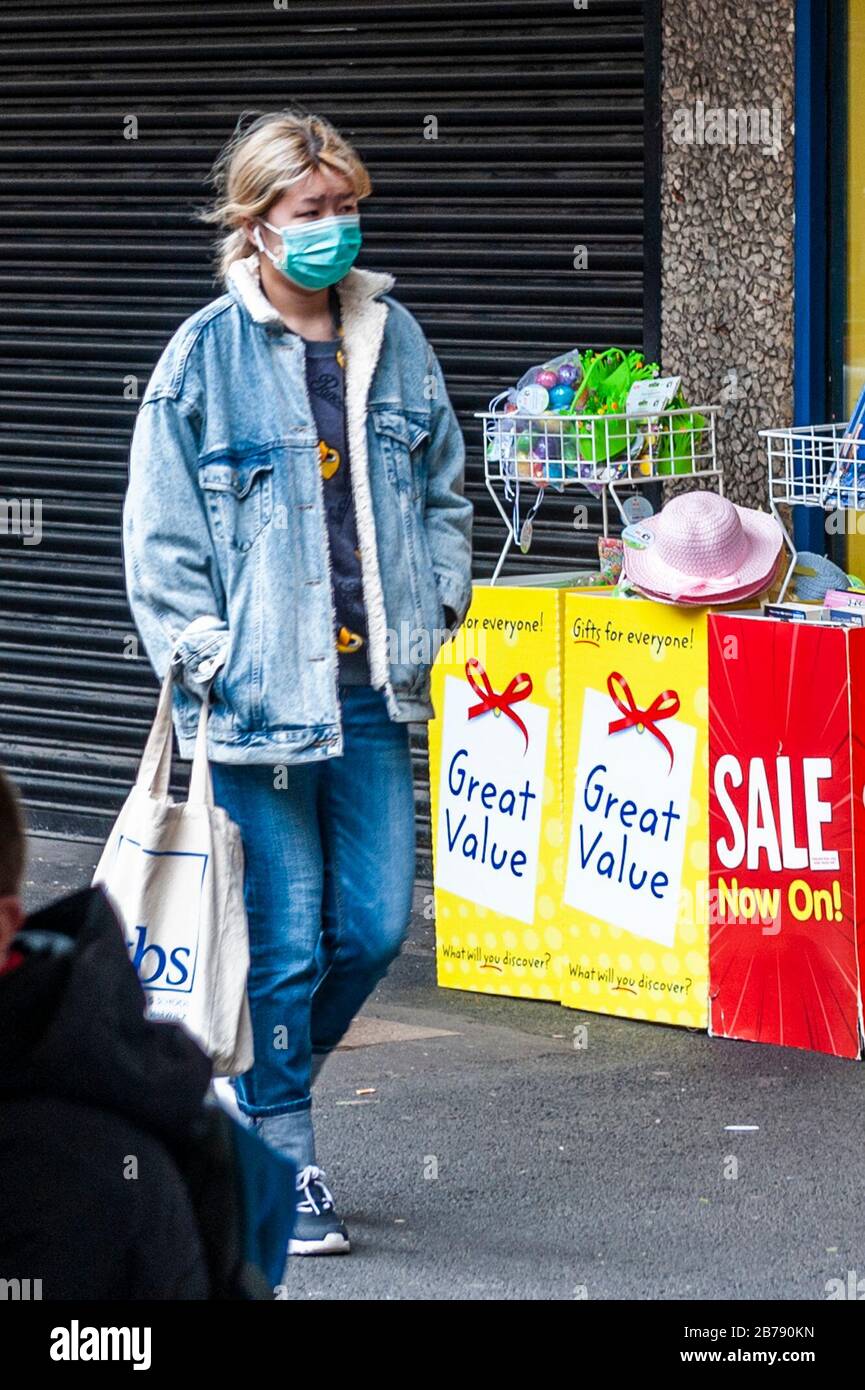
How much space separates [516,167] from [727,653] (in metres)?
2.19

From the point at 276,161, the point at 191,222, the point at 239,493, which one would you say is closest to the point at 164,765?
the point at 239,493

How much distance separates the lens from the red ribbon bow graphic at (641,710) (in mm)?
5473

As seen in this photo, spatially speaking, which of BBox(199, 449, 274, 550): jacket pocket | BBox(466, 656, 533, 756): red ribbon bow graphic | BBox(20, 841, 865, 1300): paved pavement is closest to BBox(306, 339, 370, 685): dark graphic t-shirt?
BBox(199, 449, 274, 550): jacket pocket

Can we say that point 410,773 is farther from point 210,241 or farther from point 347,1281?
point 210,241

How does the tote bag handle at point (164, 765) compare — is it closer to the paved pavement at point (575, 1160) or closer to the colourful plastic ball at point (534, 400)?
the paved pavement at point (575, 1160)

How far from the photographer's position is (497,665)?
5.77m

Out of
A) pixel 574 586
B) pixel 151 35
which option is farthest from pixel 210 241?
pixel 574 586

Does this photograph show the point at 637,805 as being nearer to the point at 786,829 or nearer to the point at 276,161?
the point at 786,829

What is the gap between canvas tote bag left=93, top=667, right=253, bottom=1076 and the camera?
13.1ft

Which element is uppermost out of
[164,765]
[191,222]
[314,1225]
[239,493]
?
[191,222]

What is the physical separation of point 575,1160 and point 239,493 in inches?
67.4

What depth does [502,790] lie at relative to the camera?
228 inches

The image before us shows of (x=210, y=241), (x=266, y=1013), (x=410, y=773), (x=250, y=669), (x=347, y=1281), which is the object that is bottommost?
(x=347, y=1281)

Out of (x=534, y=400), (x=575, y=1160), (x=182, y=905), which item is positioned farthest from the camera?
(x=534, y=400)
